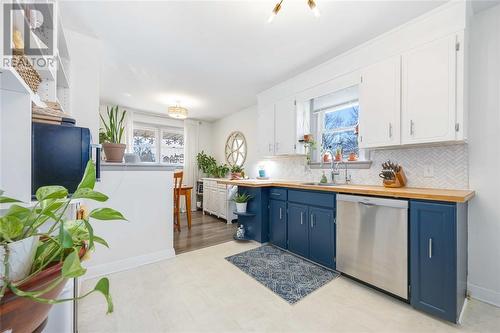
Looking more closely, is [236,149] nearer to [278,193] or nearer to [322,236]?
[278,193]

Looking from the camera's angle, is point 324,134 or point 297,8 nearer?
point 297,8

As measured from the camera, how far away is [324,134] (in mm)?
3295

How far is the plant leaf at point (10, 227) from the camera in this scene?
1.33 feet

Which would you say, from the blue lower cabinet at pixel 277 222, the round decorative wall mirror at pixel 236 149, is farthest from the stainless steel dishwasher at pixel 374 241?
the round decorative wall mirror at pixel 236 149

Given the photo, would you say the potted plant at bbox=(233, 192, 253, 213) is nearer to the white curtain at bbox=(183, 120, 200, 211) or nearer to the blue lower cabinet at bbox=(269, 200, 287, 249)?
the blue lower cabinet at bbox=(269, 200, 287, 249)

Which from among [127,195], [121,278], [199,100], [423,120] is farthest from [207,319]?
[199,100]

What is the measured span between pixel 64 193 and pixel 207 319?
A: 1.52 m

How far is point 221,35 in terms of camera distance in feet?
7.39

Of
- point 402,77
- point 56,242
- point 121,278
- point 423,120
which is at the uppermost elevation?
point 402,77

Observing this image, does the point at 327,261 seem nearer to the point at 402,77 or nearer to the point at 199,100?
the point at 402,77

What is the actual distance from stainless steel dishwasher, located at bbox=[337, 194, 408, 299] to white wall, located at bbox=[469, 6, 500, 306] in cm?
75

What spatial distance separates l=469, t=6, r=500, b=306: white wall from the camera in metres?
1.81

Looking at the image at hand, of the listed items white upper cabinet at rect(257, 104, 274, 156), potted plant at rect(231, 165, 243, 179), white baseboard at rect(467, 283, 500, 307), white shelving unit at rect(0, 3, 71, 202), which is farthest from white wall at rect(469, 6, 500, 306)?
potted plant at rect(231, 165, 243, 179)

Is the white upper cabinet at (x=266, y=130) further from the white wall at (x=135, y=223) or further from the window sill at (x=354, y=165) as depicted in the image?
the white wall at (x=135, y=223)
